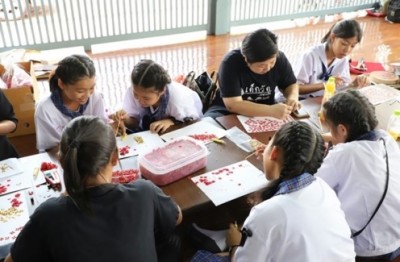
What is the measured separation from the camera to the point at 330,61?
8.83ft

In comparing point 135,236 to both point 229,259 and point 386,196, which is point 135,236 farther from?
point 386,196

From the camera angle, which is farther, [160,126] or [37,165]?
[160,126]

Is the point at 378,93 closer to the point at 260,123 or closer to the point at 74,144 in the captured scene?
the point at 260,123

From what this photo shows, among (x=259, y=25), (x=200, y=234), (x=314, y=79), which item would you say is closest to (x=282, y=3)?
(x=259, y=25)

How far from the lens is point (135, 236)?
1.10 meters

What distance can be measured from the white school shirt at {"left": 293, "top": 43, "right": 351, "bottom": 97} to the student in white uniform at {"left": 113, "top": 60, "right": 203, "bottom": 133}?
2.86 feet

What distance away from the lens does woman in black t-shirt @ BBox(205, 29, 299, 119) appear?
2065 mm

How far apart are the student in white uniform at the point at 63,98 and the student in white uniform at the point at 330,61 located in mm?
1501

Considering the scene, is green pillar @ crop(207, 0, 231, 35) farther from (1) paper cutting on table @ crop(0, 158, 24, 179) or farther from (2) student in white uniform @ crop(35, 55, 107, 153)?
(1) paper cutting on table @ crop(0, 158, 24, 179)

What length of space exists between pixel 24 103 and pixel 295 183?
7.05 feet

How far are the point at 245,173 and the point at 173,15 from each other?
158 inches

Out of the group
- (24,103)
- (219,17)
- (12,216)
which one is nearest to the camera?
(12,216)

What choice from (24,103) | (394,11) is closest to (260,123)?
(24,103)

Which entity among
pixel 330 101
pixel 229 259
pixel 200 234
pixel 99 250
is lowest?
pixel 200 234
